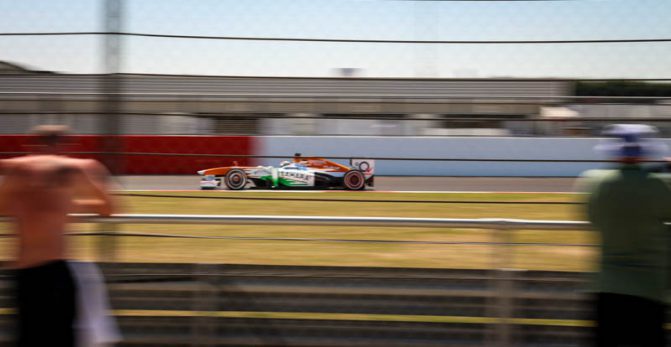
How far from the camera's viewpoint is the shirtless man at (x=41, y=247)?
9.44 ft

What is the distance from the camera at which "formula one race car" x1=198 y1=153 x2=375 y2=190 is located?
468 inches

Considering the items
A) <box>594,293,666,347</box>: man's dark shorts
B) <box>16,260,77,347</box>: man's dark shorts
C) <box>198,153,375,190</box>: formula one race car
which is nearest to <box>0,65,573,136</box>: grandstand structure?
<box>16,260,77,347</box>: man's dark shorts

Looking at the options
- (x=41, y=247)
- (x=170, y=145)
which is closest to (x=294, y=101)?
(x=170, y=145)

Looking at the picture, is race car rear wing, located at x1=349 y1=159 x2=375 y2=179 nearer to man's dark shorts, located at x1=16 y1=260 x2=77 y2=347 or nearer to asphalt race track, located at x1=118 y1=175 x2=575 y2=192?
asphalt race track, located at x1=118 y1=175 x2=575 y2=192

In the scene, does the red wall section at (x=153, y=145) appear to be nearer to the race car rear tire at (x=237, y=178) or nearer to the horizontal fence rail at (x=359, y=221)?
the horizontal fence rail at (x=359, y=221)

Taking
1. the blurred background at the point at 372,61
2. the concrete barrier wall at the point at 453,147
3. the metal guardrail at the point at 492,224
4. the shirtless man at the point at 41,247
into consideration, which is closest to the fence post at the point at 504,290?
the metal guardrail at the point at 492,224

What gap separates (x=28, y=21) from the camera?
15.0 ft

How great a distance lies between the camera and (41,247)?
2871 mm

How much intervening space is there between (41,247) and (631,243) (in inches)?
92.8

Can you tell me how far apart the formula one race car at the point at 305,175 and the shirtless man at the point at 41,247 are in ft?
28.2

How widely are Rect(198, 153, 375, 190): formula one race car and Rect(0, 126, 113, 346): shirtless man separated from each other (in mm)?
8609

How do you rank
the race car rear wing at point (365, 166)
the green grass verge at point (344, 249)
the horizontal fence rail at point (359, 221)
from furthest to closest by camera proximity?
1. the race car rear wing at point (365, 166)
2. the green grass verge at point (344, 249)
3. the horizontal fence rail at point (359, 221)

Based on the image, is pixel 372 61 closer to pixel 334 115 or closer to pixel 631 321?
pixel 334 115

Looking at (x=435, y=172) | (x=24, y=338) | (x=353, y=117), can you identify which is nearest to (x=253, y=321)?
(x=24, y=338)
